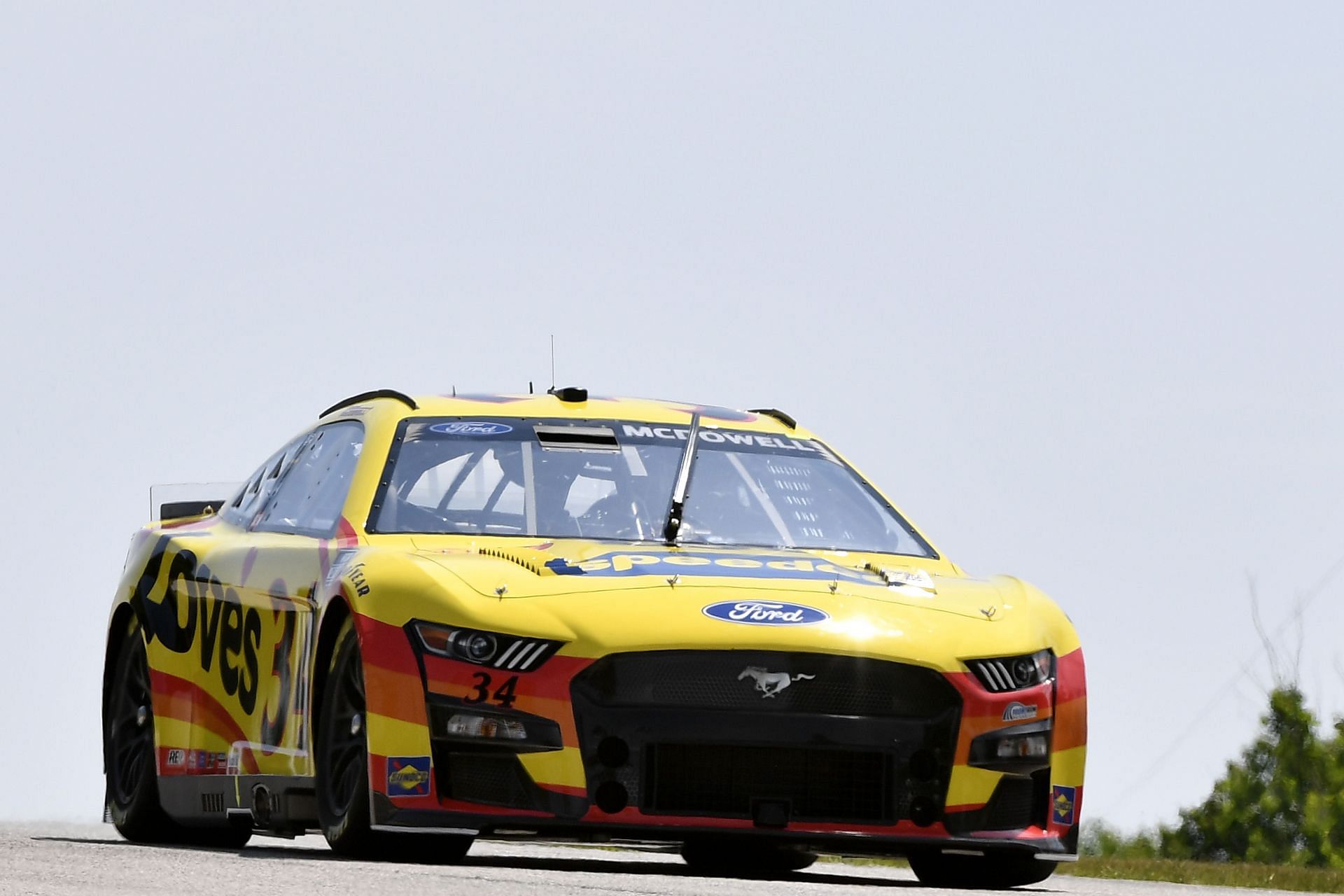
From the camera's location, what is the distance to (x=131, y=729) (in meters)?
10.4

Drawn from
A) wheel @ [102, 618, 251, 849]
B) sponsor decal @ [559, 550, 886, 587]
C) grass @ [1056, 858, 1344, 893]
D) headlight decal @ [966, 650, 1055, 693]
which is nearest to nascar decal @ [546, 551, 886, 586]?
sponsor decal @ [559, 550, 886, 587]

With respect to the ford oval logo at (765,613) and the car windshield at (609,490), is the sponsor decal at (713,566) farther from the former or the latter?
the car windshield at (609,490)

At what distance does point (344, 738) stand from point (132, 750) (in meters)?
2.74

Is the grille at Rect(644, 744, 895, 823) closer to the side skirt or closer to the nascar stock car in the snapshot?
the nascar stock car

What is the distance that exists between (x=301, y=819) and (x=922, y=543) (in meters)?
2.30

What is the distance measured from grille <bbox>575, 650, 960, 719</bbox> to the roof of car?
1.98 meters

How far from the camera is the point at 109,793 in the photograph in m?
10.5

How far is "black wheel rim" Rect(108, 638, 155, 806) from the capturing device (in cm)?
1007

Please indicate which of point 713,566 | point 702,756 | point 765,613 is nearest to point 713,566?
point 713,566

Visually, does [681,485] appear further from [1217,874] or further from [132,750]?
[1217,874]

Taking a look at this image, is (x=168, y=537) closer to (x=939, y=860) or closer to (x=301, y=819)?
(x=301, y=819)

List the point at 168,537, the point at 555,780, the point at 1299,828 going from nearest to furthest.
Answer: the point at 555,780, the point at 168,537, the point at 1299,828

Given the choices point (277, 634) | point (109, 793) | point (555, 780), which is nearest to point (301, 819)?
point (277, 634)

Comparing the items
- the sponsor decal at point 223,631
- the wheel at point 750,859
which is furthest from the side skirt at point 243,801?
the wheel at point 750,859
